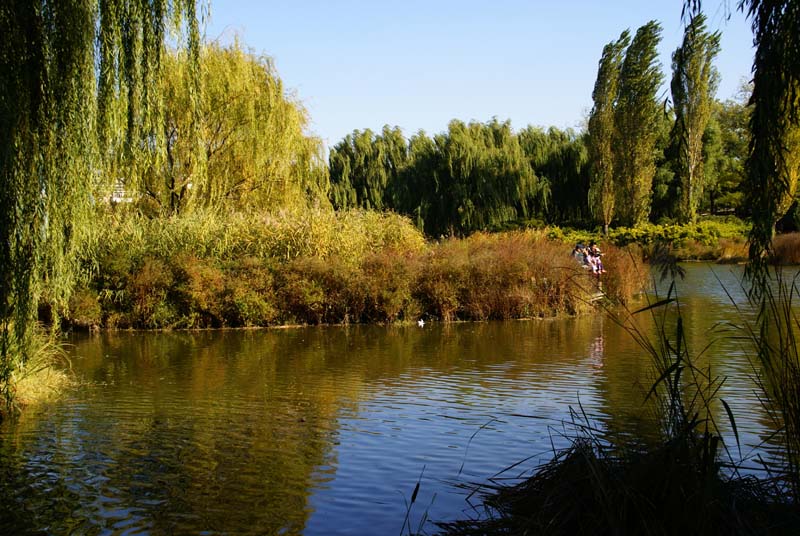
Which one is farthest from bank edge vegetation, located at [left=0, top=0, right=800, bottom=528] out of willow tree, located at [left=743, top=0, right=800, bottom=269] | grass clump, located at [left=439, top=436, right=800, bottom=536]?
grass clump, located at [left=439, top=436, right=800, bottom=536]

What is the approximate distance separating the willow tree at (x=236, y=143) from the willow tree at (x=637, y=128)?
2691cm

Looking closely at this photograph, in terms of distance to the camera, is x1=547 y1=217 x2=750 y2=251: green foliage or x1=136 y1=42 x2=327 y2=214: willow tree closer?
x1=136 y1=42 x2=327 y2=214: willow tree

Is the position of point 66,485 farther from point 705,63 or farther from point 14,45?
point 705,63

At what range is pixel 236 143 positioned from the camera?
2383 centimetres

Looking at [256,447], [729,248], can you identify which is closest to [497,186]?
[729,248]

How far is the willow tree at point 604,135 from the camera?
157 ft

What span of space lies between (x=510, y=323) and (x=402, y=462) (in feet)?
40.0

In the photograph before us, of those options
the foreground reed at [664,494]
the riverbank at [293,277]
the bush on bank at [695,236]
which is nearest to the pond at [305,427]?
the foreground reed at [664,494]

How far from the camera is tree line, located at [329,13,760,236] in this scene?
47.6 metres

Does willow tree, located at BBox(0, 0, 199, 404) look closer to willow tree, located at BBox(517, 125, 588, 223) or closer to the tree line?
the tree line

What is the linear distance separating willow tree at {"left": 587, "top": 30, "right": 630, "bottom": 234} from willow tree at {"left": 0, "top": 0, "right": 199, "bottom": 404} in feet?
135

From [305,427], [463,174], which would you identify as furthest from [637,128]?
[305,427]

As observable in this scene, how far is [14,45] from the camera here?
762cm

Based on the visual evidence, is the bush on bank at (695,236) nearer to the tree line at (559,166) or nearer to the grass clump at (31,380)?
the tree line at (559,166)
